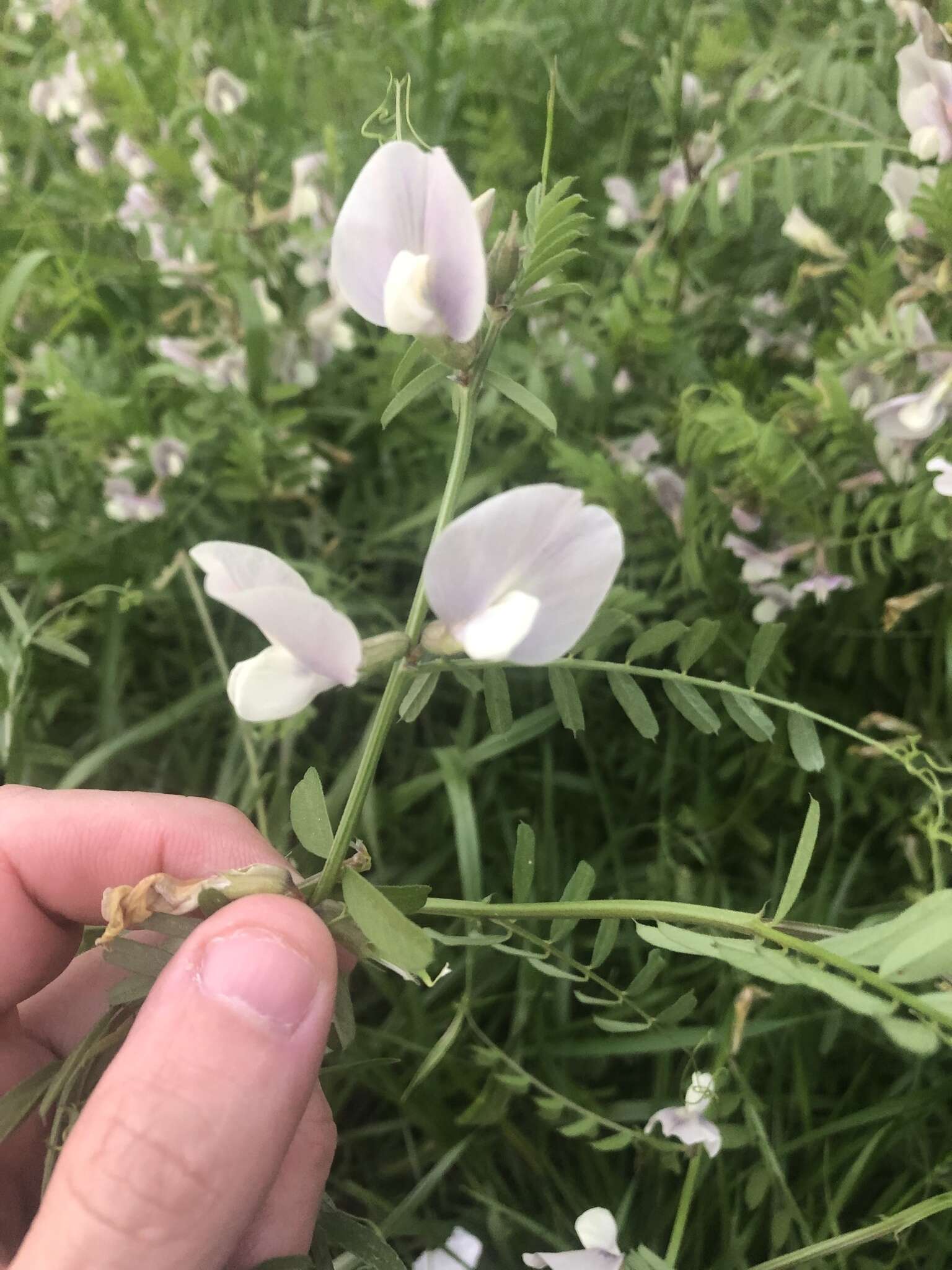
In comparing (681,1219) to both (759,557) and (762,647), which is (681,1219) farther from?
(759,557)

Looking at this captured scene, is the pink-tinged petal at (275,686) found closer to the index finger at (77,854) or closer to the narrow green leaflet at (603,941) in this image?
the narrow green leaflet at (603,941)

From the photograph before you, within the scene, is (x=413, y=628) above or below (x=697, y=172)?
below

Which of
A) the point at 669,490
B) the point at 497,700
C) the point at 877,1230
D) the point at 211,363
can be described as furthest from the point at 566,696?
the point at 211,363

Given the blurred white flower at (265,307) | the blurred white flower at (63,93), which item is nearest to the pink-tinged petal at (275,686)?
the blurred white flower at (265,307)

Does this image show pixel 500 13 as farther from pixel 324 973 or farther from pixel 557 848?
pixel 324 973

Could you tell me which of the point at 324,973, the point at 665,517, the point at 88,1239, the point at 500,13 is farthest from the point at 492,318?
the point at 500,13

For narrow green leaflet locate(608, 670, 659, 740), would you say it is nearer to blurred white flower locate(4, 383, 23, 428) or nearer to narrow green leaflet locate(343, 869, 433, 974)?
narrow green leaflet locate(343, 869, 433, 974)
